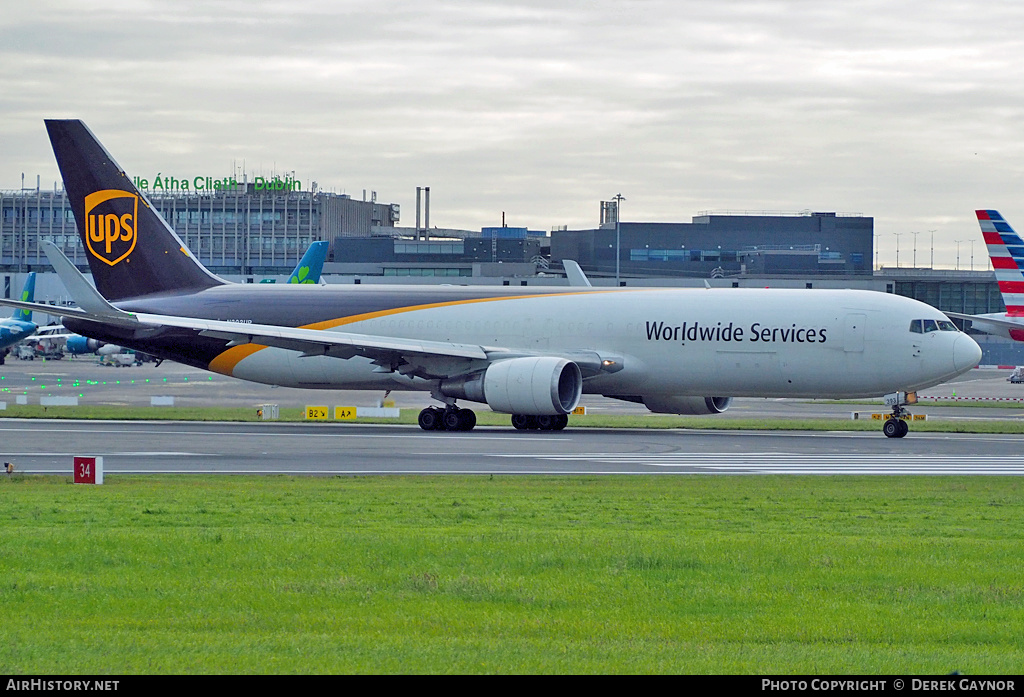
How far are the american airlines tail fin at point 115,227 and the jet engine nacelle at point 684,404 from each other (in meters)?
15.7

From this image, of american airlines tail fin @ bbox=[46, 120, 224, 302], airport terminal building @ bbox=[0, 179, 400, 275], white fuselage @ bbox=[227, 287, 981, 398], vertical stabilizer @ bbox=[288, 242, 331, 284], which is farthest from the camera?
airport terminal building @ bbox=[0, 179, 400, 275]

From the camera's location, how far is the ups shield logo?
4425cm

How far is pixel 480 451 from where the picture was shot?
104ft

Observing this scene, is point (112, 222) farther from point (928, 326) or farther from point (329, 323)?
point (928, 326)

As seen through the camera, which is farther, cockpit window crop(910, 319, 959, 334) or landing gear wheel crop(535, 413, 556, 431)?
landing gear wheel crop(535, 413, 556, 431)

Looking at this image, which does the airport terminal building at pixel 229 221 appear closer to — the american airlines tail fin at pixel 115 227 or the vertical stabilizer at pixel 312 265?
the vertical stabilizer at pixel 312 265

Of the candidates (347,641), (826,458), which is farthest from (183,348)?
(347,641)

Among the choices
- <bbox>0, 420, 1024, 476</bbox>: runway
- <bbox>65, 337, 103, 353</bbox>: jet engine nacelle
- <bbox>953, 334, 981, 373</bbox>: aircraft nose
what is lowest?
<bbox>65, 337, 103, 353</bbox>: jet engine nacelle

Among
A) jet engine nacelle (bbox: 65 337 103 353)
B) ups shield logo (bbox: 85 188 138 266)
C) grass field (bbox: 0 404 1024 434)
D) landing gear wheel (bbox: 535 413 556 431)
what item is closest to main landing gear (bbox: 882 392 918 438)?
grass field (bbox: 0 404 1024 434)

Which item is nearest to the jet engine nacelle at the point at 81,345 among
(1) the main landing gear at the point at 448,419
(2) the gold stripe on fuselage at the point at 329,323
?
(2) the gold stripe on fuselage at the point at 329,323

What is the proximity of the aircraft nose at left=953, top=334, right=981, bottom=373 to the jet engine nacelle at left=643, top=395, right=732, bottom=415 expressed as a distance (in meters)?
7.38

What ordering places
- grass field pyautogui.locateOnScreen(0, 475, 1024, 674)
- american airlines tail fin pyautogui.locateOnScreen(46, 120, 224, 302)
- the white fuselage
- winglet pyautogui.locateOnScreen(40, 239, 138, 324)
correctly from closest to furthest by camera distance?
grass field pyautogui.locateOnScreen(0, 475, 1024, 674), the white fuselage, winglet pyautogui.locateOnScreen(40, 239, 138, 324), american airlines tail fin pyautogui.locateOnScreen(46, 120, 224, 302)

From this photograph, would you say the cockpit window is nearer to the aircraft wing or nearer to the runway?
the runway

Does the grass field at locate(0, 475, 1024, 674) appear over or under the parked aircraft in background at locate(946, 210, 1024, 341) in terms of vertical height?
under
